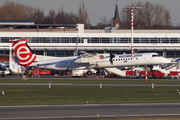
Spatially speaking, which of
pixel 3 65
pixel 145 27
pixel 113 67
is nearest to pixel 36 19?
pixel 145 27

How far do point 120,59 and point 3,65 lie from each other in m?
26.6

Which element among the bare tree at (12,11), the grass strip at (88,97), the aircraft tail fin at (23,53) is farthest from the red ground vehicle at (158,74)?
the bare tree at (12,11)

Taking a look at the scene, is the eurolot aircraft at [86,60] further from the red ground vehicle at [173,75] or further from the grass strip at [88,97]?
the grass strip at [88,97]

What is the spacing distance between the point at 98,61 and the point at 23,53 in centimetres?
1587

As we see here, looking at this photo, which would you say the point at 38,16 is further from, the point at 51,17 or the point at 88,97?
the point at 88,97

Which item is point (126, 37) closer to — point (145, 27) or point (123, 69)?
point (123, 69)

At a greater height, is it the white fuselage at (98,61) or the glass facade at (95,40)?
the glass facade at (95,40)

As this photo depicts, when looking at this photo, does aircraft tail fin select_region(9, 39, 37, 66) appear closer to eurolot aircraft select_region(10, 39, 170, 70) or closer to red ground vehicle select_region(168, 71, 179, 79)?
eurolot aircraft select_region(10, 39, 170, 70)

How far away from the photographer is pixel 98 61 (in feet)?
194

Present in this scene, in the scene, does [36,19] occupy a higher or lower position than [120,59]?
higher

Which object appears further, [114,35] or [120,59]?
[114,35]

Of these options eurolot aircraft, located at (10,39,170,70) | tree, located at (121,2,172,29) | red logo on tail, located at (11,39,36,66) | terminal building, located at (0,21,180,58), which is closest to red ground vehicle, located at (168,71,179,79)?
eurolot aircraft, located at (10,39,170,70)

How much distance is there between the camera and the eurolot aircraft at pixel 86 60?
57.6 meters

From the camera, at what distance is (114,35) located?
9256 centimetres
